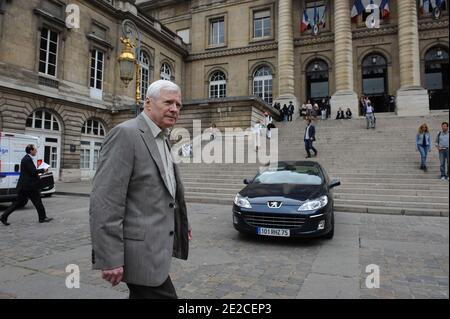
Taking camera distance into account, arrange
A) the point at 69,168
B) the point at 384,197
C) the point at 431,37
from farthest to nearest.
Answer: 1. the point at 431,37
2. the point at 69,168
3. the point at 384,197

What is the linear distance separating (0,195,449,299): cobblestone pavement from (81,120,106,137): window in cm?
1666

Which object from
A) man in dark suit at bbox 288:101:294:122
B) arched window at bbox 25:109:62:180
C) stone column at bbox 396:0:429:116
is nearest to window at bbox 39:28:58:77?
arched window at bbox 25:109:62:180

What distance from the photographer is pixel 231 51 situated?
35.5 meters

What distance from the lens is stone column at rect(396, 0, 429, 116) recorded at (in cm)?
2673

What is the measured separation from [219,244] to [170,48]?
31.0 m

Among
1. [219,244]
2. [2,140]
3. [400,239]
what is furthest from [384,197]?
[2,140]

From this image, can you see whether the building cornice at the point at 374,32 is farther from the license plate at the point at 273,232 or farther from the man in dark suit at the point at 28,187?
the man in dark suit at the point at 28,187

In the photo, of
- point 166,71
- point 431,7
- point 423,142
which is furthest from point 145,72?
point 431,7

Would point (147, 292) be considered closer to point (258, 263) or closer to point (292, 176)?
point (258, 263)

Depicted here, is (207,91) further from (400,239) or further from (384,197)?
(400,239)

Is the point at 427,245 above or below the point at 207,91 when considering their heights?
below
